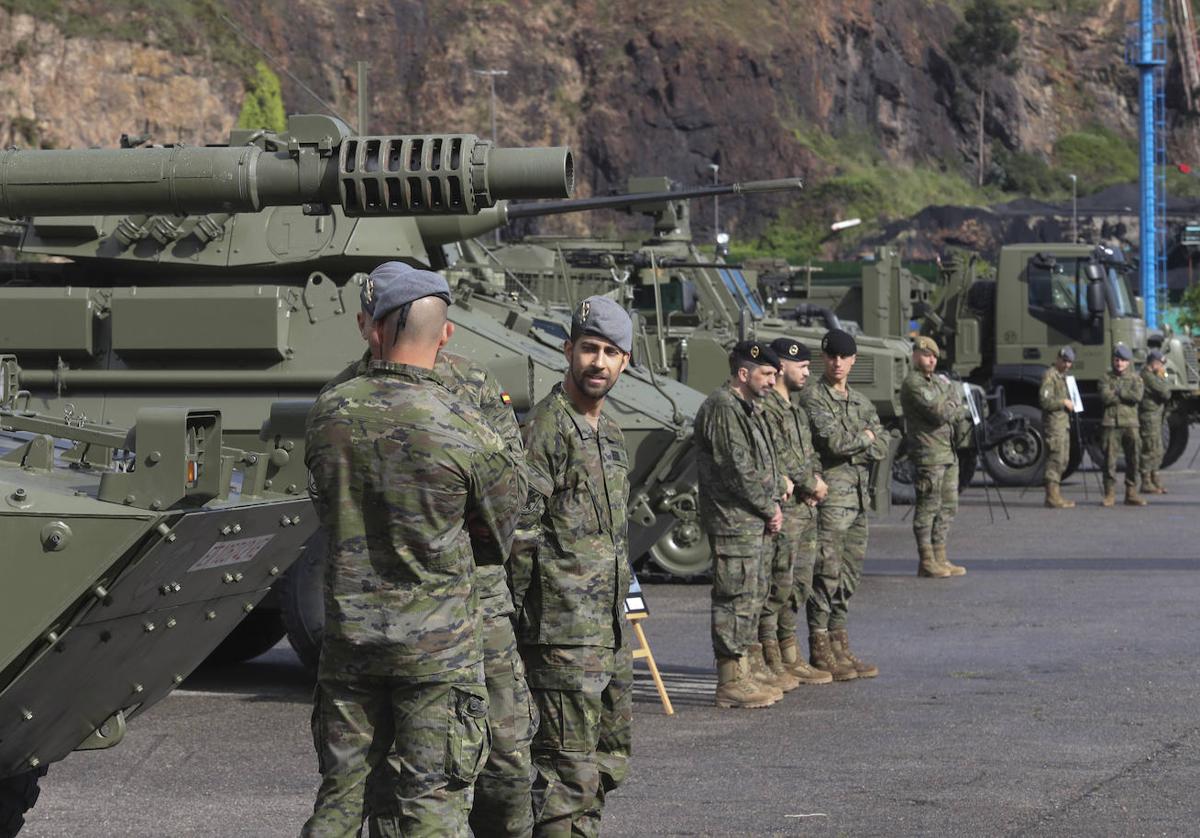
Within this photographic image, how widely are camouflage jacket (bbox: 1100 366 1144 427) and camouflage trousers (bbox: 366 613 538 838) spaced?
16.3 meters

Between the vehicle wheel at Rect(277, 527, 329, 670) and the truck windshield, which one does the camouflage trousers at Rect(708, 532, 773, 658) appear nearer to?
the vehicle wheel at Rect(277, 527, 329, 670)

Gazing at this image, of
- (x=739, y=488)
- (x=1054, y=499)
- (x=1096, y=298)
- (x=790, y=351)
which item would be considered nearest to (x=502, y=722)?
(x=739, y=488)

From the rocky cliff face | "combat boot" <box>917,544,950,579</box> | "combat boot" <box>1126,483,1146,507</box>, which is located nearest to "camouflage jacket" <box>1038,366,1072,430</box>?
"combat boot" <box>1126,483,1146,507</box>

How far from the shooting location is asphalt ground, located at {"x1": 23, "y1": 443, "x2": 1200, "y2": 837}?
22.7 ft

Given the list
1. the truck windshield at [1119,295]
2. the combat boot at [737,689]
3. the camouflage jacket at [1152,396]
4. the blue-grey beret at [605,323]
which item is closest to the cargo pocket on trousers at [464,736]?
the blue-grey beret at [605,323]

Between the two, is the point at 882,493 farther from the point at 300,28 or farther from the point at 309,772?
the point at 300,28

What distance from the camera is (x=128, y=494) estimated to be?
5094mm

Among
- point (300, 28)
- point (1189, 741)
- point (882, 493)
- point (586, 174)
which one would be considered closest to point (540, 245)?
point (882, 493)

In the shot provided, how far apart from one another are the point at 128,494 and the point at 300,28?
66.0 m

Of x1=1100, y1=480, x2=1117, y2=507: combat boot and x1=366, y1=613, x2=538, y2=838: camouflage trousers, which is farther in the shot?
x1=1100, y1=480, x2=1117, y2=507: combat boot

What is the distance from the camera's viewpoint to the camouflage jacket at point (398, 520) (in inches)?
178

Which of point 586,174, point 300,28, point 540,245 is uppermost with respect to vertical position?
point 300,28

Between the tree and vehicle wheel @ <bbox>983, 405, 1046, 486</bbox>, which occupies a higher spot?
the tree

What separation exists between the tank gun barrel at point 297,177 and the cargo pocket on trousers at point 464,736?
166 cm
